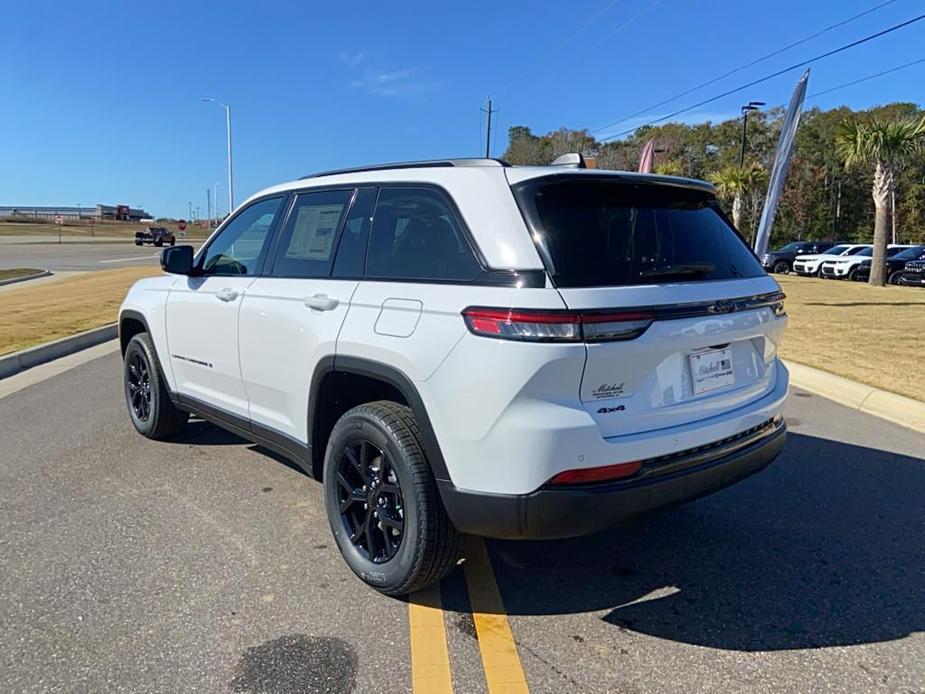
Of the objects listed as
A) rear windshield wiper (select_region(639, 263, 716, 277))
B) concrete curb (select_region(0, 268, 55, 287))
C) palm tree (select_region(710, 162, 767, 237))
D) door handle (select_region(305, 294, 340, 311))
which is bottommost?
concrete curb (select_region(0, 268, 55, 287))

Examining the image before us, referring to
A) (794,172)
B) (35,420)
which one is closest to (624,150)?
(794,172)

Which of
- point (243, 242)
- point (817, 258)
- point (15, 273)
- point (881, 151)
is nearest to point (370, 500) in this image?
point (243, 242)

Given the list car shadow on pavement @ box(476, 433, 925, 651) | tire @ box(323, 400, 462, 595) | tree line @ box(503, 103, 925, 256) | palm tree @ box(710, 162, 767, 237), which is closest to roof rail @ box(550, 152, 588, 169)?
tire @ box(323, 400, 462, 595)

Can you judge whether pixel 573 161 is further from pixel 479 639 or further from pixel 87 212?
pixel 87 212

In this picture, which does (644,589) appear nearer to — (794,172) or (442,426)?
(442,426)

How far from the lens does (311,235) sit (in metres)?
3.74

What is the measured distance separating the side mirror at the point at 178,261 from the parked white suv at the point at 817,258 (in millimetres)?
31270

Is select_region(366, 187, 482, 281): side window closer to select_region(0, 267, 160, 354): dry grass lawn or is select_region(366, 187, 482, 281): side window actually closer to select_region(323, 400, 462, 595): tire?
select_region(323, 400, 462, 595): tire

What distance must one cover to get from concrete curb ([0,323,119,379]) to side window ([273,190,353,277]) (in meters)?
5.71

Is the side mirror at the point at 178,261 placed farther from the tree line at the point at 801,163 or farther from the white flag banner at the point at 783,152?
the tree line at the point at 801,163

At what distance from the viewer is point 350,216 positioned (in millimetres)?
3502

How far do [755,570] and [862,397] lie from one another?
166 inches

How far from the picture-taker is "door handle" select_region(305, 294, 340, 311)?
3281 mm

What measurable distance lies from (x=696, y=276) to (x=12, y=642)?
3165 millimetres
